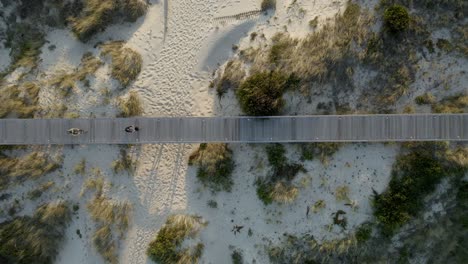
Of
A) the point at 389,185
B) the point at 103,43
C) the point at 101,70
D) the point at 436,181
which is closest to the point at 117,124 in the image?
the point at 101,70

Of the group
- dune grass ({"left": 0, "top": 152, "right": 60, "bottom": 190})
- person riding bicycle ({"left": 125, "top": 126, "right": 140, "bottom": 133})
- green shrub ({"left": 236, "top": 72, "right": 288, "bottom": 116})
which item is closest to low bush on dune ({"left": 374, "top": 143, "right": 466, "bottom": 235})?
green shrub ({"left": 236, "top": 72, "right": 288, "bottom": 116})

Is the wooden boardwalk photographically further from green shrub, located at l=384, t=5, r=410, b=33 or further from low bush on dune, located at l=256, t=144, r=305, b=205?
green shrub, located at l=384, t=5, r=410, b=33

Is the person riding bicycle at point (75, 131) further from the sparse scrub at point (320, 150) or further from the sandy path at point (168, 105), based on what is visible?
the sparse scrub at point (320, 150)

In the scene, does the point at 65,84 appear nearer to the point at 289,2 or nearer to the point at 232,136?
the point at 232,136

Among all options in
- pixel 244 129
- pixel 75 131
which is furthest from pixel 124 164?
pixel 244 129

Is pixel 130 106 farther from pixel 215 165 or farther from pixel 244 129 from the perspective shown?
pixel 244 129
